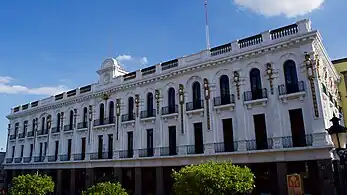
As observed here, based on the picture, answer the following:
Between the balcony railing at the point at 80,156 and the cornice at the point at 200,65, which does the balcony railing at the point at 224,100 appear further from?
the balcony railing at the point at 80,156

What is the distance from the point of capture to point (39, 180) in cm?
2152

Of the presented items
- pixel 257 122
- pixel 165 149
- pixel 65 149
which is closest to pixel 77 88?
pixel 65 149

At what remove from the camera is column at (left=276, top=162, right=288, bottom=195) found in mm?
17656

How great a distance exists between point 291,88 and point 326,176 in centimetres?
566

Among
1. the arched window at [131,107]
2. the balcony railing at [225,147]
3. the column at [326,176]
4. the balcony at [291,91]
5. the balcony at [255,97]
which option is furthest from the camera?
the arched window at [131,107]

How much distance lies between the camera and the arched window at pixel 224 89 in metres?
21.2

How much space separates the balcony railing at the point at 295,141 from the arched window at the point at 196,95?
6.90 m

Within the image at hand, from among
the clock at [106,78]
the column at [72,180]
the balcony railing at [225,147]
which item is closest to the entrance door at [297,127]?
the balcony railing at [225,147]

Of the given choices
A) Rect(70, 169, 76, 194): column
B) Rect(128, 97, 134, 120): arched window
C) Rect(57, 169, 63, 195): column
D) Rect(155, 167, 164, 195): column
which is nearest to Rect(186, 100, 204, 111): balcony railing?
Rect(155, 167, 164, 195): column

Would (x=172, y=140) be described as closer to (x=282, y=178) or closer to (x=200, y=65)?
(x=200, y=65)

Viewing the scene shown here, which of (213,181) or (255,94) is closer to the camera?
(213,181)

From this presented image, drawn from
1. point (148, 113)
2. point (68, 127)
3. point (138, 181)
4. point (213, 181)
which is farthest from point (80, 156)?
point (213, 181)

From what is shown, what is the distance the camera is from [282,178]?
1781 centimetres

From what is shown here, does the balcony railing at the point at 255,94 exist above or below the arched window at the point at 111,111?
below
